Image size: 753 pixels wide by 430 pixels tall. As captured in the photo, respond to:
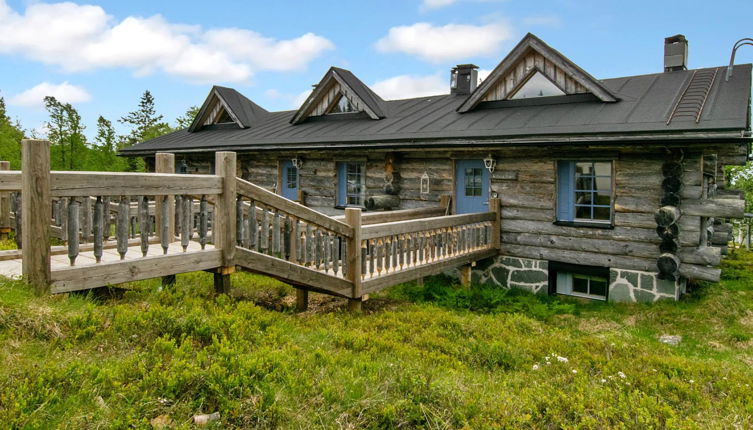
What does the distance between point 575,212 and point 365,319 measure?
572 centimetres

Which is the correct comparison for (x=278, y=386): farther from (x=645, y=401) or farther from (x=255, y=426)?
(x=645, y=401)

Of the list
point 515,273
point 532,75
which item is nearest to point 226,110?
point 532,75

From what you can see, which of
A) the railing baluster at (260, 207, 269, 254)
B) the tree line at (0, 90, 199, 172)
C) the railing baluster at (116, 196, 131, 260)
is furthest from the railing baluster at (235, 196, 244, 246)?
the tree line at (0, 90, 199, 172)

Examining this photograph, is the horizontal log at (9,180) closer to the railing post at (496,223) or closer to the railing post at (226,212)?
the railing post at (226,212)

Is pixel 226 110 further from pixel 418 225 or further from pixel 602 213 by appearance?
pixel 602 213

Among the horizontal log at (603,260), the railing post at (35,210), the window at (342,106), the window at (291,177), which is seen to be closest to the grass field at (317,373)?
the railing post at (35,210)

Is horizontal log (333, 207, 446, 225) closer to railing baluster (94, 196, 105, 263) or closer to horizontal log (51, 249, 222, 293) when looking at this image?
horizontal log (51, 249, 222, 293)

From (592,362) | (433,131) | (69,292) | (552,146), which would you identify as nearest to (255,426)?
(69,292)

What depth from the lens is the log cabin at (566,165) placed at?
963cm

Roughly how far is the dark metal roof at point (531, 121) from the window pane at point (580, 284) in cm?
323

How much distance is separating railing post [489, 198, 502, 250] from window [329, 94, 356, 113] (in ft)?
22.6

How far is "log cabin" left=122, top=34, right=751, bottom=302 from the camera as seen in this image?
31.6 ft

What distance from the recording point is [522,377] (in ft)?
17.4

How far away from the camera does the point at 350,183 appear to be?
583 inches
